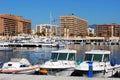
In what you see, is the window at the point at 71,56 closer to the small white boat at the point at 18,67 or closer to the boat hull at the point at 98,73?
the boat hull at the point at 98,73

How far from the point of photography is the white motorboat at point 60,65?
113 ft

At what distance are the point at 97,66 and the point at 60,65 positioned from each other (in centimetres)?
391

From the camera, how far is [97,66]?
108 feet

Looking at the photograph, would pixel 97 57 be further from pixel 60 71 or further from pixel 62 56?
pixel 60 71

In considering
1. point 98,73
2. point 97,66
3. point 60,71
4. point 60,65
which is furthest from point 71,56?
point 98,73

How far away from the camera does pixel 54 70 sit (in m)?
34.5

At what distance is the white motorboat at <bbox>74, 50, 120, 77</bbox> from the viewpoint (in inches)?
1272

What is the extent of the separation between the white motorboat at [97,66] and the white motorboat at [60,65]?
1.64 m

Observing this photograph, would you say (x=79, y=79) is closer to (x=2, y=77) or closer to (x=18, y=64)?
(x=2, y=77)

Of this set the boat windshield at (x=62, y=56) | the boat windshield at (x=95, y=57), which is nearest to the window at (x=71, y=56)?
the boat windshield at (x=62, y=56)

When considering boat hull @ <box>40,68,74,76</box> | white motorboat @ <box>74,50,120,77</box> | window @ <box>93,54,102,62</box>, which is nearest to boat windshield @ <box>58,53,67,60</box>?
boat hull @ <box>40,68,74,76</box>

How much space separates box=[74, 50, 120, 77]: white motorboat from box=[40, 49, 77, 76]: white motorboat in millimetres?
1639

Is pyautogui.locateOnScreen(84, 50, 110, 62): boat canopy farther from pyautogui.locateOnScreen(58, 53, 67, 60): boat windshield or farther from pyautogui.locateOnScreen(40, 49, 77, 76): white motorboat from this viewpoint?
pyautogui.locateOnScreen(58, 53, 67, 60): boat windshield

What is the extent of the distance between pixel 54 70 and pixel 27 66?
19.0 feet
